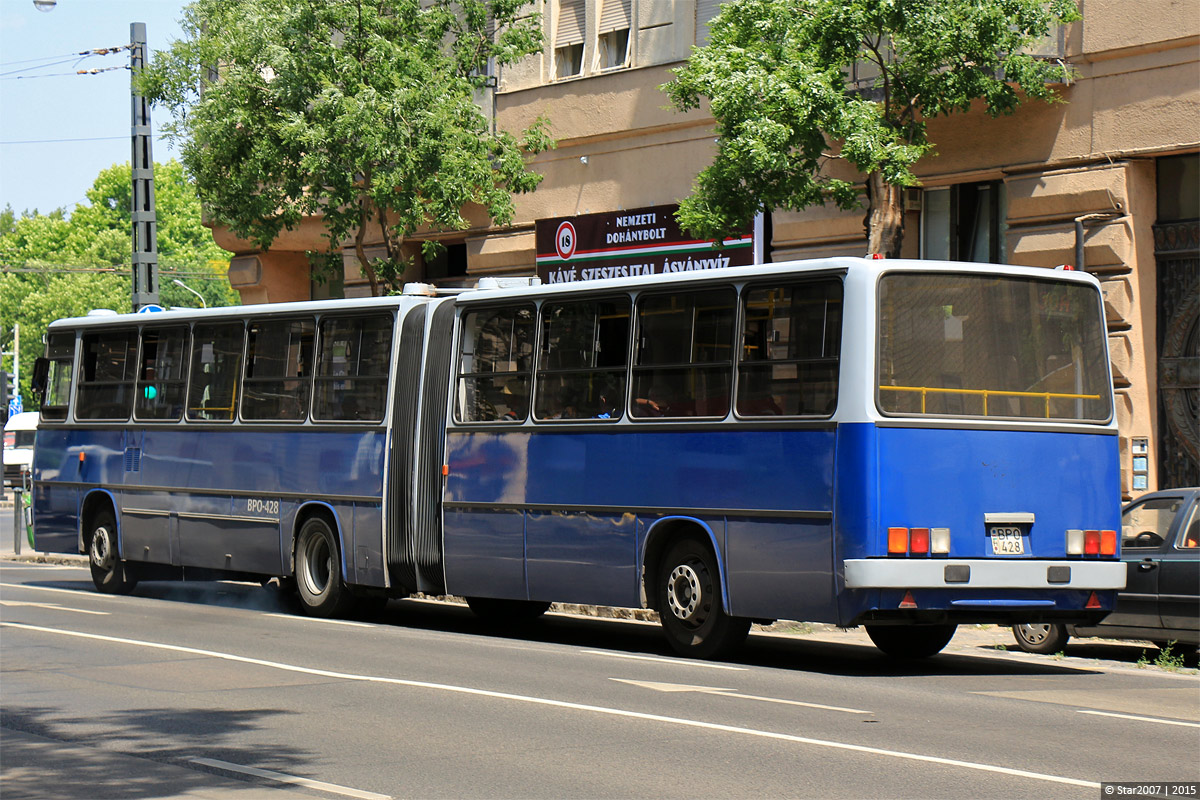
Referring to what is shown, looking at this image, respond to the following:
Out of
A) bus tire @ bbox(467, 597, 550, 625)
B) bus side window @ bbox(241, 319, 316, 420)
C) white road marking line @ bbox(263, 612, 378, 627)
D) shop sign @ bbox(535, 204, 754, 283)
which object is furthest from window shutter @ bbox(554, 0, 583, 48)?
white road marking line @ bbox(263, 612, 378, 627)

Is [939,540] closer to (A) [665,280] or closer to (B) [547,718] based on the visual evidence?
(A) [665,280]

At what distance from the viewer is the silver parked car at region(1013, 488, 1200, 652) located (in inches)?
534

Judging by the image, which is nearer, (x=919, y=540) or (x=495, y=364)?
(x=919, y=540)

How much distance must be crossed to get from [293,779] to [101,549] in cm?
1355

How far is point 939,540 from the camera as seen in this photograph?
12289 mm

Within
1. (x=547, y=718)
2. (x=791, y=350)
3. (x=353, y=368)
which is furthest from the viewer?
(x=353, y=368)

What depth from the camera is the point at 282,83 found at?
2345 centimetres

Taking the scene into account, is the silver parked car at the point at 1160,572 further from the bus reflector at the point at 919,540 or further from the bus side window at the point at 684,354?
the bus side window at the point at 684,354

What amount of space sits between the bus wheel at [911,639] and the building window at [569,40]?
14318 mm

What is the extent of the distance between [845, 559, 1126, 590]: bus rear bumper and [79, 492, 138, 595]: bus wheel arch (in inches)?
447

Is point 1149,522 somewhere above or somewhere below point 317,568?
above

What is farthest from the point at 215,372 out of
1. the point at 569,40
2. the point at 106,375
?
the point at 569,40

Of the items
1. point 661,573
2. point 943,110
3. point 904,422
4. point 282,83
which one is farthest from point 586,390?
point 282,83

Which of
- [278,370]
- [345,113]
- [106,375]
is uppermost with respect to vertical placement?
[345,113]
